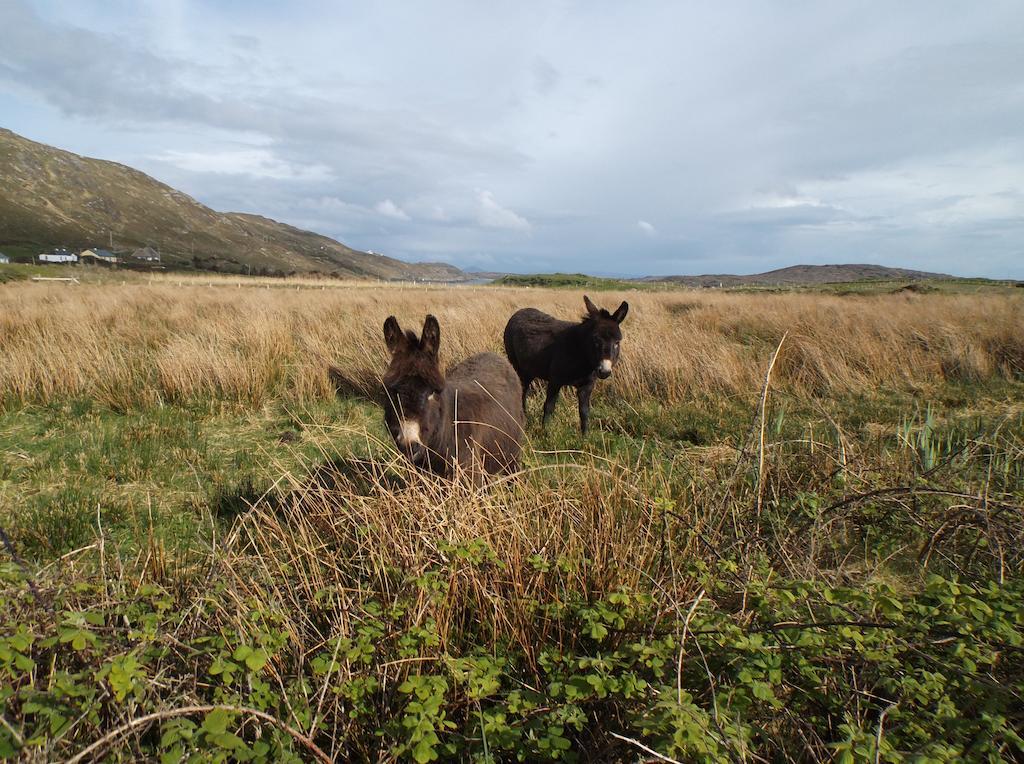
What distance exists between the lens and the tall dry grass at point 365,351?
7.95 meters

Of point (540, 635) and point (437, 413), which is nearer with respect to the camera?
point (540, 635)

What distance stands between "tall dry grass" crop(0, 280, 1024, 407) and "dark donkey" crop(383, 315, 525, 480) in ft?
14.1

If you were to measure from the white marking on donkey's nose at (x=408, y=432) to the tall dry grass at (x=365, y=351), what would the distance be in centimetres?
544

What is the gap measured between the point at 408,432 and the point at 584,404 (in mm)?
4767

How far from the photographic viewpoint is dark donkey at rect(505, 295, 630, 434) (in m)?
7.65

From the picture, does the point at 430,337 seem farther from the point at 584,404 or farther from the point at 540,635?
the point at 584,404

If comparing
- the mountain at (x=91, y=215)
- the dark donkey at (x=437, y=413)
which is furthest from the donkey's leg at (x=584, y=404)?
the mountain at (x=91, y=215)

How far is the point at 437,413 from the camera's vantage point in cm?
401

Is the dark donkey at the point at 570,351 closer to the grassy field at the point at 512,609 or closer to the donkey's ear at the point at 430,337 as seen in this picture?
the grassy field at the point at 512,609

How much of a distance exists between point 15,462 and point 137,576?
415 cm

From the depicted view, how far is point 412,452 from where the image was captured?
359cm

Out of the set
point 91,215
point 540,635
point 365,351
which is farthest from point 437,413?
point 91,215

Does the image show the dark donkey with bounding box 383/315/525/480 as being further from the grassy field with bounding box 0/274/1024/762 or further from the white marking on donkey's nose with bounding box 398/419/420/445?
the grassy field with bounding box 0/274/1024/762

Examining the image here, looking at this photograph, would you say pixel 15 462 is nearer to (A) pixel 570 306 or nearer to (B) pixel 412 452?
(B) pixel 412 452
